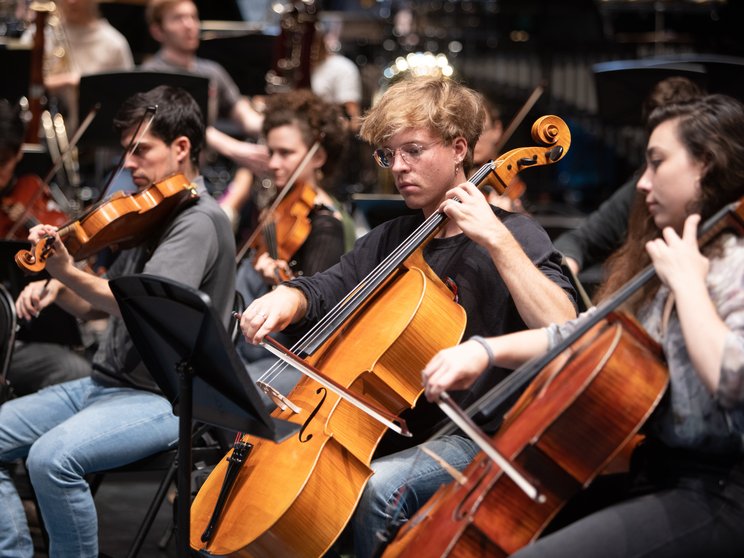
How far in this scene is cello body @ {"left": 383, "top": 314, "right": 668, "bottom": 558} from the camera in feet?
5.92

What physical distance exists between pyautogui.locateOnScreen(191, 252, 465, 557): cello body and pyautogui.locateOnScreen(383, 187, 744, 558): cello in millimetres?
311

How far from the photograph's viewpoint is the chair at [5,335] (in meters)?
3.05

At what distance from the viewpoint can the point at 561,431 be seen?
5.94 ft

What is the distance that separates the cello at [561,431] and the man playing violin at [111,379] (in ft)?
3.79

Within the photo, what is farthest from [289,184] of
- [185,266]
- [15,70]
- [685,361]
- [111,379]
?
[685,361]

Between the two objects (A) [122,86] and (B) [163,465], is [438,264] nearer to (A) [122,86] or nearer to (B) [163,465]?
(B) [163,465]

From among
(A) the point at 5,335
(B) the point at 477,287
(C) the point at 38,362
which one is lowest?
(C) the point at 38,362

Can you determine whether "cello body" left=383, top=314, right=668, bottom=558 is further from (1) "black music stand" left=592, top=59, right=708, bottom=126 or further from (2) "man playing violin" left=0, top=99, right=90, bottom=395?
(1) "black music stand" left=592, top=59, right=708, bottom=126

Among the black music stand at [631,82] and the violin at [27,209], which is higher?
the black music stand at [631,82]

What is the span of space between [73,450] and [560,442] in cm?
147

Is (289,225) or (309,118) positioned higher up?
(309,118)

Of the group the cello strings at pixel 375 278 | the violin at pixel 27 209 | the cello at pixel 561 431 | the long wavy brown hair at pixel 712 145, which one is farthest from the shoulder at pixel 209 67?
the cello at pixel 561 431

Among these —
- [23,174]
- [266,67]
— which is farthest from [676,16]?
[23,174]

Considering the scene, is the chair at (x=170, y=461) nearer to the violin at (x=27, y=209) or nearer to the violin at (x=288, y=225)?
the violin at (x=288, y=225)
